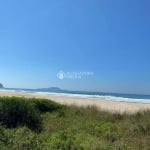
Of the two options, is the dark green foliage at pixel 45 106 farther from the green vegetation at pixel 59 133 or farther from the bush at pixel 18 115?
the bush at pixel 18 115

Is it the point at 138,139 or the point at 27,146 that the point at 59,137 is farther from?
the point at 138,139

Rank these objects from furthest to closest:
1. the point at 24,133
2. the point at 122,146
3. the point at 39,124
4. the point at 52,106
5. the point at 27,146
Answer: the point at 52,106, the point at 39,124, the point at 24,133, the point at 122,146, the point at 27,146

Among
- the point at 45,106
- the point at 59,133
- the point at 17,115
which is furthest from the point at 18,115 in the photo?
→ the point at 45,106

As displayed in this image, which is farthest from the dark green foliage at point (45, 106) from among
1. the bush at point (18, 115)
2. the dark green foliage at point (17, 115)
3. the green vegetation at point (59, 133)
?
the bush at point (18, 115)

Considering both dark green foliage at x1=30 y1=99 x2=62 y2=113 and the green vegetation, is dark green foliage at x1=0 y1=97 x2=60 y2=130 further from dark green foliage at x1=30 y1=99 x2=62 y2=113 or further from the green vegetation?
dark green foliage at x1=30 y1=99 x2=62 y2=113

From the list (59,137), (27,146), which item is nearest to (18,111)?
(59,137)

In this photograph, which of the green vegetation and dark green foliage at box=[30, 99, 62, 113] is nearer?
the green vegetation

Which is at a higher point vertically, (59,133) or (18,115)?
(18,115)

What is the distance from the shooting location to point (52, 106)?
17.5 metres

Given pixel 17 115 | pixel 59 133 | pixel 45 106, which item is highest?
pixel 45 106

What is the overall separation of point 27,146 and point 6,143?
2.27 ft

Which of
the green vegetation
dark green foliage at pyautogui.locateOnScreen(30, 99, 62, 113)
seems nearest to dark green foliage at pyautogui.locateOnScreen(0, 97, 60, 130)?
the green vegetation

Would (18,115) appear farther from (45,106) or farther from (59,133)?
(45,106)

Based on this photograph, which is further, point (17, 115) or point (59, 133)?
point (17, 115)
